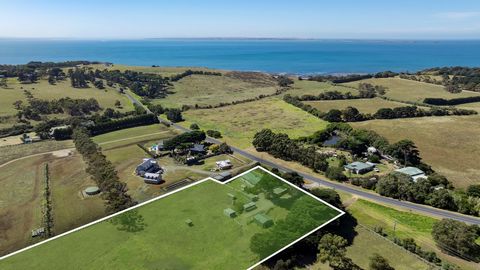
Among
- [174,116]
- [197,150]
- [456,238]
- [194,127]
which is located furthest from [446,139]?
[174,116]

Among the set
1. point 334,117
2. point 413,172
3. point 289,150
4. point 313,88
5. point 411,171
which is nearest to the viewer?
point 413,172

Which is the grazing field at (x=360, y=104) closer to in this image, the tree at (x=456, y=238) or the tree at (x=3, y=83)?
the tree at (x=456, y=238)

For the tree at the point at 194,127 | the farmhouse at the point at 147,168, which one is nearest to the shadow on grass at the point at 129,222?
the farmhouse at the point at 147,168

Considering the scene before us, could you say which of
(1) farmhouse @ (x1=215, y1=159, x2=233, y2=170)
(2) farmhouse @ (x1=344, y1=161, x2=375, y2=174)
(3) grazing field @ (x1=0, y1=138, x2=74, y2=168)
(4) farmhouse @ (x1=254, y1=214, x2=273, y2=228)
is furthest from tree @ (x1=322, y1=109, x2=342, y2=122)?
(4) farmhouse @ (x1=254, y1=214, x2=273, y2=228)

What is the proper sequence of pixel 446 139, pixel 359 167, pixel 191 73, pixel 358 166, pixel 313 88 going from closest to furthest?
pixel 359 167
pixel 358 166
pixel 446 139
pixel 313 88
pixel 191 73

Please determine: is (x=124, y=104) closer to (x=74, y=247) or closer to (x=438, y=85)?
(x=74, y=247)

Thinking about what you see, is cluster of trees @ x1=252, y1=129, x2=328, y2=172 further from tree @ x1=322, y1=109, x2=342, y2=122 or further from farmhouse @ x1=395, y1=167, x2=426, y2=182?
tree @ x1=322, y1=109, x2=342, y2=122

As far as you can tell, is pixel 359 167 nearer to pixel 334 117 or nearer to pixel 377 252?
pixel 377 252
